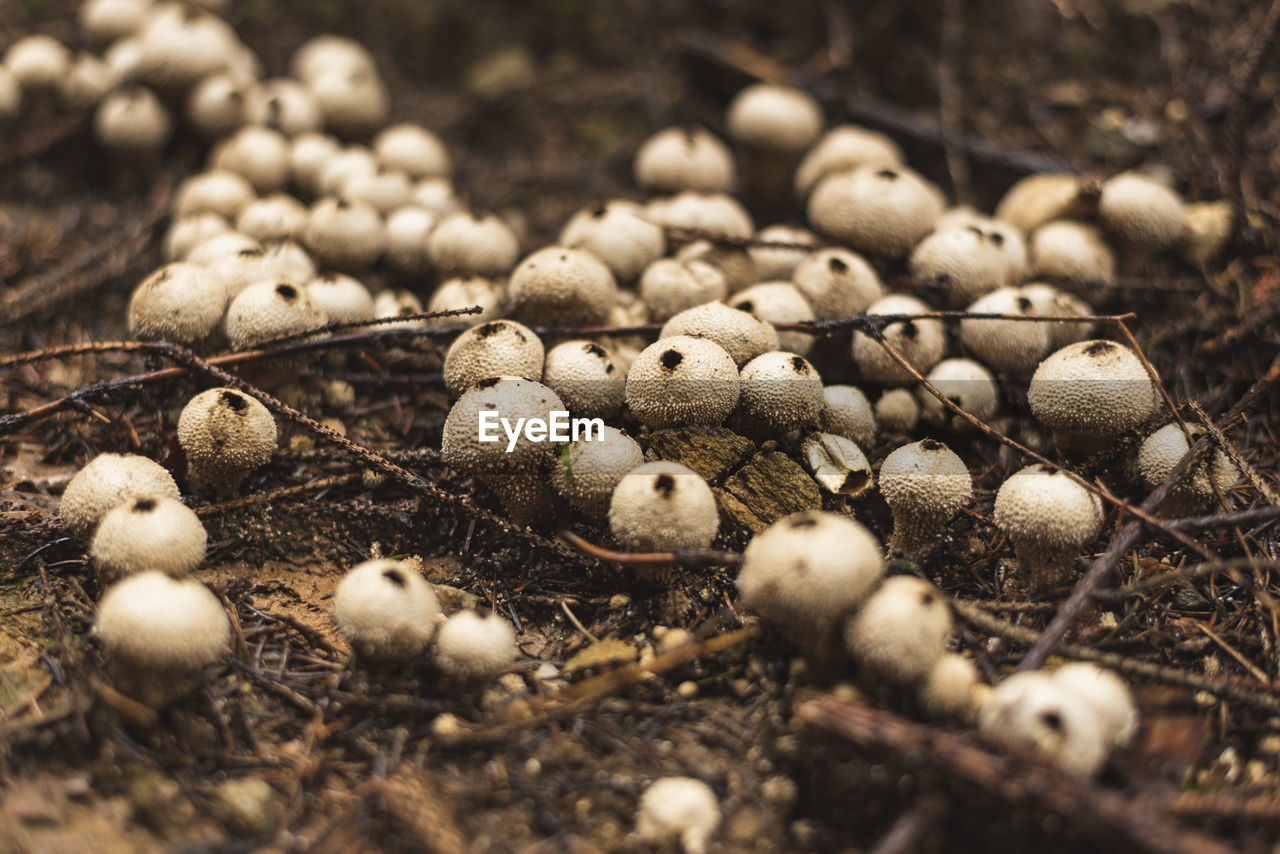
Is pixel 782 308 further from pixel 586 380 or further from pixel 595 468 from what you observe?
pixel 595 468

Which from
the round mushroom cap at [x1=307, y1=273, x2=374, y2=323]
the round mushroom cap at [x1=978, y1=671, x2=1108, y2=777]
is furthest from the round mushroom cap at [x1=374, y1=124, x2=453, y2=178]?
the round mushroom cap at [x1=978, y1=671, x2=1108, y2=777]

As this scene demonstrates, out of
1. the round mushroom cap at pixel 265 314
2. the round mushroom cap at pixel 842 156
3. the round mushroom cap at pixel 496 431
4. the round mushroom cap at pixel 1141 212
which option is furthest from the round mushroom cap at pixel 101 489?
the round mushroom cap at pixel 1141 212

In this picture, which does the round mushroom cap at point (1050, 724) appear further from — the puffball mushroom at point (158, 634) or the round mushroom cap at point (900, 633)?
the puffball mushroom at point (158, 634)

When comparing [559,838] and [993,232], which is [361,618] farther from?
[993,232]

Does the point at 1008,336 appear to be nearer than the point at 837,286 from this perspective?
Yes

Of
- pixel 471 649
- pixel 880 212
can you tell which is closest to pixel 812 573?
pixel 471 649

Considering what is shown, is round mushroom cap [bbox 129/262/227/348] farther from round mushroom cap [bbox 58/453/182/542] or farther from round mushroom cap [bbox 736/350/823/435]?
round mushroom cap [bbox 736/350/823/435]
